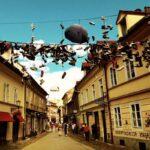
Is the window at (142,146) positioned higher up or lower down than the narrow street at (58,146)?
higher up

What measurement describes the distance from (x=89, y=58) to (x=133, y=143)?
413 inches

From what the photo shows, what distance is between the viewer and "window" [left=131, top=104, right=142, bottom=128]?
54.7 ft

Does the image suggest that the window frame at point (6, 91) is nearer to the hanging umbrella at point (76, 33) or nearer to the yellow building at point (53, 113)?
the hanging umbrella at point (76, 33)

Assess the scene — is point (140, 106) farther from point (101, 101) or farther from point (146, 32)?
point (101, 101)

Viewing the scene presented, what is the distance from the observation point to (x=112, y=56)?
8508 millimetres

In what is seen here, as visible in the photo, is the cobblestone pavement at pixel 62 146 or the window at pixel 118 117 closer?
the window at pixel 118 117

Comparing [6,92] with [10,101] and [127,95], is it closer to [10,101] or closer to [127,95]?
[10,101]

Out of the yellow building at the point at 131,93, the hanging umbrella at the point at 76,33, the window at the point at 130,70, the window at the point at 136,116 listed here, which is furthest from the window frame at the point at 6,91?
the hanging umbrella at the point at 76,33

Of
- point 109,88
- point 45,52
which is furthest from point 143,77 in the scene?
point 45,52

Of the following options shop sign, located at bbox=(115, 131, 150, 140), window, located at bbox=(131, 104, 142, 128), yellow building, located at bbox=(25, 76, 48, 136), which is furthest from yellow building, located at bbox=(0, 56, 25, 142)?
window, located at bbox=(131, 104, 142, 128)

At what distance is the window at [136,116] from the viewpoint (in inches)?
657

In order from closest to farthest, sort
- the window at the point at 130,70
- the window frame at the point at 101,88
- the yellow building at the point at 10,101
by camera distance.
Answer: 1. the window at the point at 130,70
2. the yellow building at the point at 10,101
3. the window frame at the point at 101,88

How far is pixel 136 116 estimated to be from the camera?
16.9 metres

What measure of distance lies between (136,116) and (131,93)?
4.55 ft
